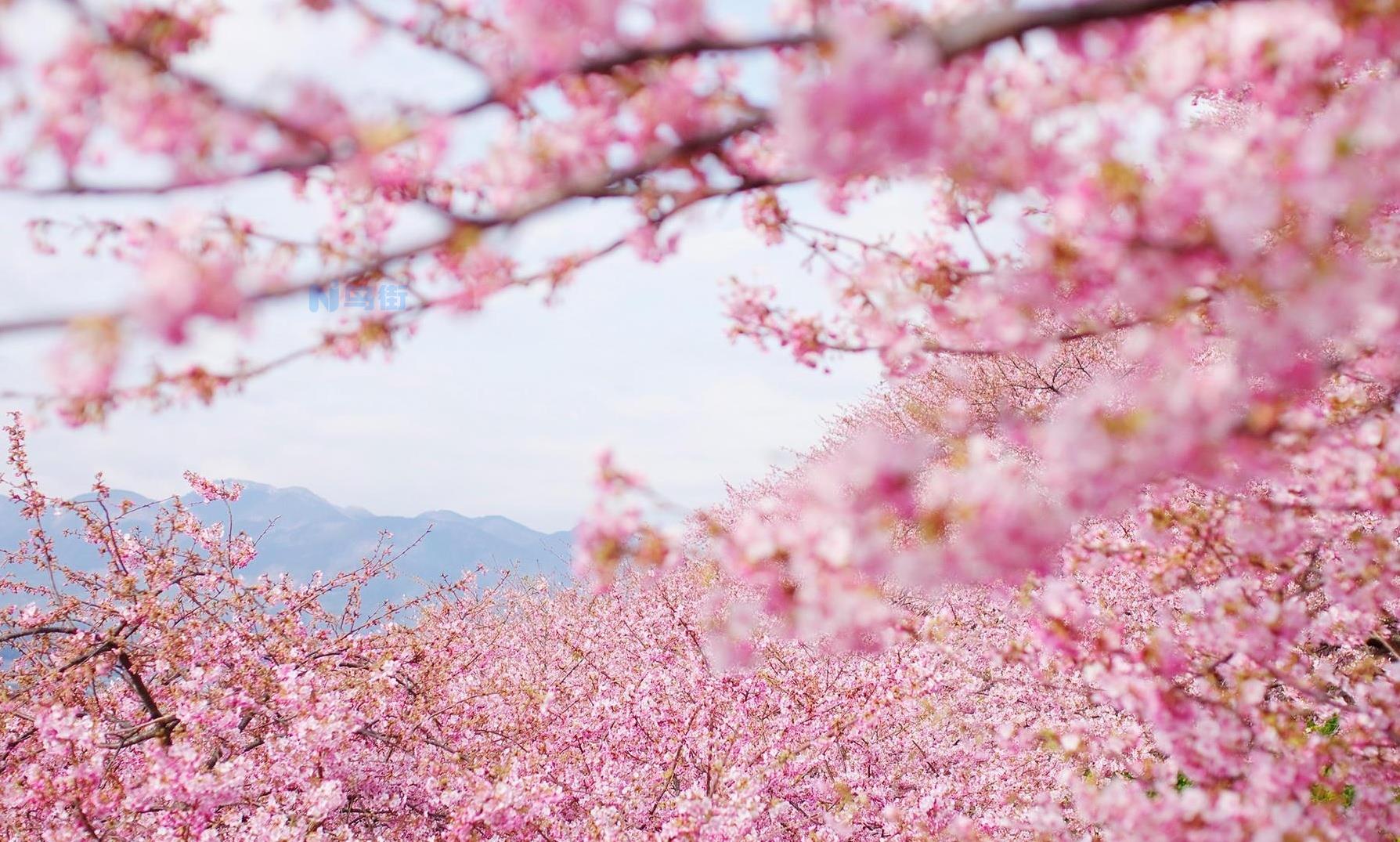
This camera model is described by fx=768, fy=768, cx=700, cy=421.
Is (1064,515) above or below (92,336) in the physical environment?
above

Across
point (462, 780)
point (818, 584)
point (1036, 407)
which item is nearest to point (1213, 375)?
point (818, 584)

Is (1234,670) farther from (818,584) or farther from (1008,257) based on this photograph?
(818,584)

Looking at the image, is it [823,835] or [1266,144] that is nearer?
[1266,144]

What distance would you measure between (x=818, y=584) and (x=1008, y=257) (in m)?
1.31

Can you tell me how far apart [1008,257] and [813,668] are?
17.5ft

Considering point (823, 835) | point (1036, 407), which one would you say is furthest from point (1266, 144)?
point (1036, 407)

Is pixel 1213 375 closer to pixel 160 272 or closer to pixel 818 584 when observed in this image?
pixel 818 584

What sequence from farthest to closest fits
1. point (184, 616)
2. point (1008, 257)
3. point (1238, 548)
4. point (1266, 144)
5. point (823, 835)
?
point (184, 616)
point (823, 835)
point (1238, 548)
point (1008, 257)
point (1266, 144)

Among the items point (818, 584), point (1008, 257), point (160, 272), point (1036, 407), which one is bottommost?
point (818, 584)

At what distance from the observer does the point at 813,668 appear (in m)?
7.01

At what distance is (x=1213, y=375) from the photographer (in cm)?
151

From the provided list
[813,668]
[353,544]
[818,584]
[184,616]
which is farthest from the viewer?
[353,544]

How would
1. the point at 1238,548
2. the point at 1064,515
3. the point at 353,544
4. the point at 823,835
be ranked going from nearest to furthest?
the point at 1064,515 → the point at 1238,548 → the point at 823,835 → the point at 353,544

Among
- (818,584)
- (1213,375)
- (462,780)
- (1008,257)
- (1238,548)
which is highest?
(1008,257)
